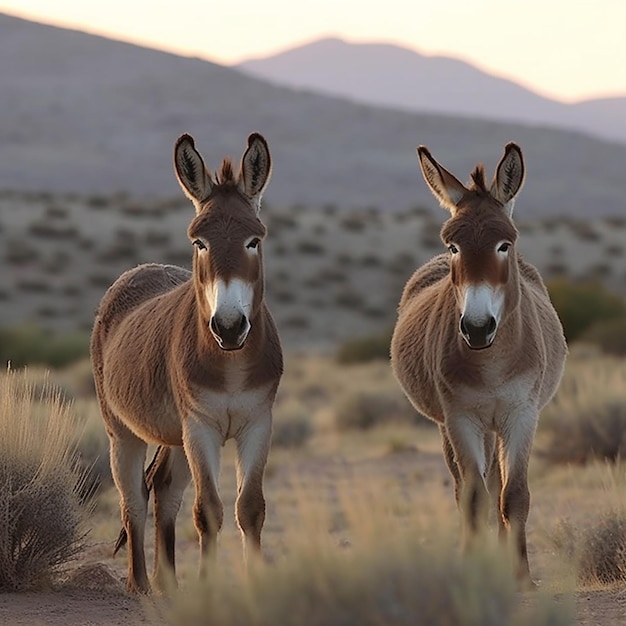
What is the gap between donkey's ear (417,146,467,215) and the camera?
8141mm

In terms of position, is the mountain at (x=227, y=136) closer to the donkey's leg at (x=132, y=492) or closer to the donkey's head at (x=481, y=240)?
the donkey's leg at (x=132, y=492)

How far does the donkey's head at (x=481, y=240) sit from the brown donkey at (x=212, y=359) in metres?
1.09

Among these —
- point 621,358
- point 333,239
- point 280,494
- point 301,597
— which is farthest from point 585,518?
point 333,239

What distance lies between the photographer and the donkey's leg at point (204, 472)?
746 cm

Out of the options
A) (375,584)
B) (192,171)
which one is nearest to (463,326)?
(192,171)

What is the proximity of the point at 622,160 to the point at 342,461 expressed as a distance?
9645 centimetres

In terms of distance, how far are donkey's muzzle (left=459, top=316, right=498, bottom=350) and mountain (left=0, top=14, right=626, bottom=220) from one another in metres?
78.1

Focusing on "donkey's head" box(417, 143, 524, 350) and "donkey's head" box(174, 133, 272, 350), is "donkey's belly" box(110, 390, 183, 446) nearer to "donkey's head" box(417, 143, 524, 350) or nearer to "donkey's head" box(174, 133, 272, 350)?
"donkey's head" box(174, 133, 272, 350)

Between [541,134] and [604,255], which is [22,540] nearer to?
[604,255]

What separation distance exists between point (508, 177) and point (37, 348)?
20.1 meters

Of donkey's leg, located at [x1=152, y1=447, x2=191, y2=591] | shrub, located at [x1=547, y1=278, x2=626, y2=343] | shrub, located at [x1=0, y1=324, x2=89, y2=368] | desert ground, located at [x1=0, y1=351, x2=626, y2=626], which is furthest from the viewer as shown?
shrub, located at [x1=547, y1=278, x2=626, y2=343]

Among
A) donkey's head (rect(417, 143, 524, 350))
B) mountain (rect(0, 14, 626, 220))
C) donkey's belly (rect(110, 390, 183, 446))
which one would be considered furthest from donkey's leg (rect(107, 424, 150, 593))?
mountain (rect(0, 14, 626, 220))

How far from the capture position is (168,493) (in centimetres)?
893

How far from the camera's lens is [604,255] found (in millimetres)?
44719
